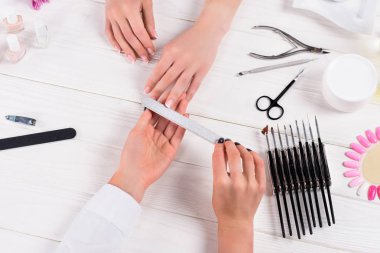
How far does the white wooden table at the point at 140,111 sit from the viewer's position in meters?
0.88

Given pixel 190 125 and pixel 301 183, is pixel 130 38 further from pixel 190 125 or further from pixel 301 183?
pixel 301 183

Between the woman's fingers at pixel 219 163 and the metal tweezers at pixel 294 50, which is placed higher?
the metal tweezers at pixel 294 50

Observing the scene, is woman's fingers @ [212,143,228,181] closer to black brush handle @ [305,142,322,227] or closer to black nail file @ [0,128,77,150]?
black brush handle @ [305,142,322,227]

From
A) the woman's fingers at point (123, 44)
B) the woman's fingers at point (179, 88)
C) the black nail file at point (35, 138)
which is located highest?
the woman's fingers at point (123, 44)

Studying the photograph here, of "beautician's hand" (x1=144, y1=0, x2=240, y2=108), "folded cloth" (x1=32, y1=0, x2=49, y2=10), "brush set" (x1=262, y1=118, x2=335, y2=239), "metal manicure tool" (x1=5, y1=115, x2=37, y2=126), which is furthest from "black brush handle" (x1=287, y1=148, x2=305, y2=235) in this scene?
"folded cloth" (x1=32, y1=0, x2=49, y2=10)

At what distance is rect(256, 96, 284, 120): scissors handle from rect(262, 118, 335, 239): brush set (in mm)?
71

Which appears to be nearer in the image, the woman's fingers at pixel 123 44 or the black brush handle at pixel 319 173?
the black brush handle at pixel 319 173

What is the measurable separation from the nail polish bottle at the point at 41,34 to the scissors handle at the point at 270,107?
43cm

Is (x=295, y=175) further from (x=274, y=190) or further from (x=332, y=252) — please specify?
(x=332, y=252)

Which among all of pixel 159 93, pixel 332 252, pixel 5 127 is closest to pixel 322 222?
pixel 332 252

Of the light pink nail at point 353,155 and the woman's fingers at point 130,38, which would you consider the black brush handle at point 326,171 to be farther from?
the woman's fingers at point 130,38

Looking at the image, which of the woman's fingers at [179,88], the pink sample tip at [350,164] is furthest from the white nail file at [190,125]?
the pink sample tip at [350,164]

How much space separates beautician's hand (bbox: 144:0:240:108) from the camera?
3.08 feet

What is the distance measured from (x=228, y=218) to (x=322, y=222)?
0.56 feet
